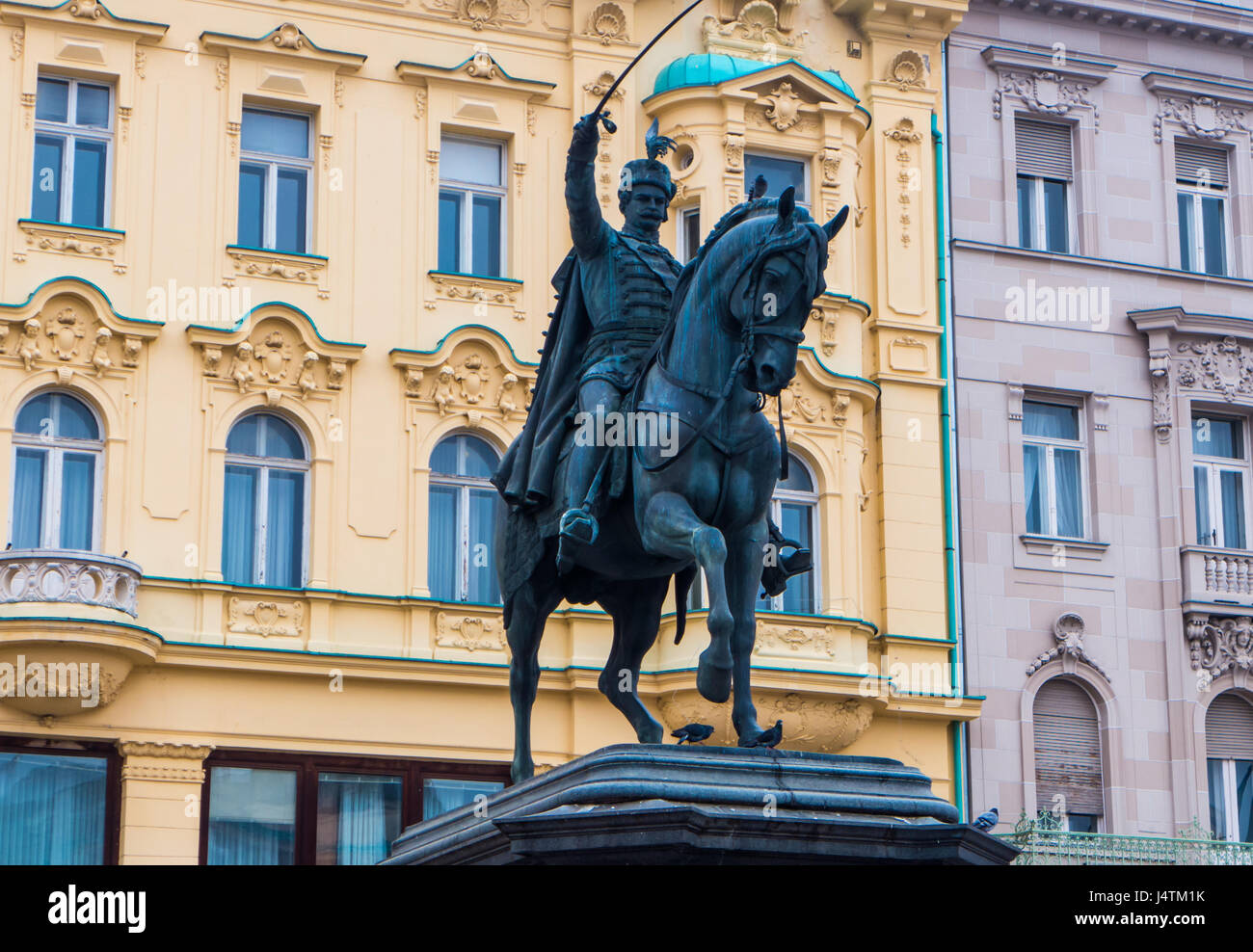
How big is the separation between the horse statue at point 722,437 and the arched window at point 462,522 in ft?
51.1

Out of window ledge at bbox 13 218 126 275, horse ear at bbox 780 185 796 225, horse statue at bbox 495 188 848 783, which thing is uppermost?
window ledge at bbox 13 218 126 275

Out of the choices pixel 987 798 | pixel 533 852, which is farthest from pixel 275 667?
pixel 533 852

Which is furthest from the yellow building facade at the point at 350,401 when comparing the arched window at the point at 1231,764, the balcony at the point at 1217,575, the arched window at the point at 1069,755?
the arched window at the point at 1231,764

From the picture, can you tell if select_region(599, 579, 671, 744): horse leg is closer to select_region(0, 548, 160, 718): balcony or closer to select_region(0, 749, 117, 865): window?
Result: select_region(0, 548, 160, 718): balcony

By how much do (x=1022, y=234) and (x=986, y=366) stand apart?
7.46 feet

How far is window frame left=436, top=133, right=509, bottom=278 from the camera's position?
30250mm

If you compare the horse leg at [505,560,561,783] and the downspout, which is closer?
the horse leg at [505,560,561,783]

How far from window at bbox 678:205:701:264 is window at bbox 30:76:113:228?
7.21 m

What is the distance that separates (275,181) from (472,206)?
2.55 m

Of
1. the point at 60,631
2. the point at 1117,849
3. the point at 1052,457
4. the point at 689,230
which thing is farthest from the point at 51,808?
the point at 1052,457

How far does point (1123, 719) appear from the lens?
31312mm

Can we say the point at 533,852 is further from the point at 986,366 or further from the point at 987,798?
the point at 986,366

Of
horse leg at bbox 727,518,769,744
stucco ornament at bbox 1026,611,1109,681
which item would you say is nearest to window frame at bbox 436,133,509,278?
stucco ornament at bbox 1026,611,1109,681
